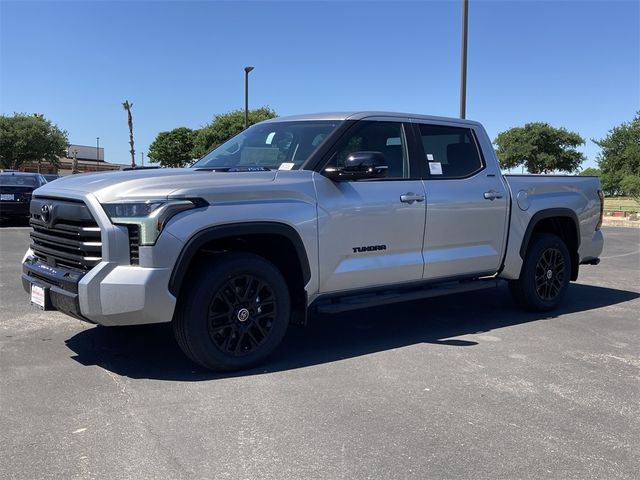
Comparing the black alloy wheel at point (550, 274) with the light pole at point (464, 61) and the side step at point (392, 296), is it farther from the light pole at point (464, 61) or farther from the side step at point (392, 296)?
the light pole at point (464, 61)

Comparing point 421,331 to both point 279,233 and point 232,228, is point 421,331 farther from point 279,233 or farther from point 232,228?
point 232,228

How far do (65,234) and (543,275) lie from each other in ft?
16.0

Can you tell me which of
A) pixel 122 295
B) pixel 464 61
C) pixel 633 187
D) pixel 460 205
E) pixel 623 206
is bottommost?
pixel 623 206

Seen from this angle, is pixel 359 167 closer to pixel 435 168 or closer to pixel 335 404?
pixel 435 168

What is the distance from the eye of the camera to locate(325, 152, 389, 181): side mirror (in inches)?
183

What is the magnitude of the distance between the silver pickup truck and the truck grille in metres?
0.01

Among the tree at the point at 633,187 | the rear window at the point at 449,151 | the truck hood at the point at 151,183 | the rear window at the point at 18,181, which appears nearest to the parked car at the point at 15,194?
the rear window at the point at 18,181

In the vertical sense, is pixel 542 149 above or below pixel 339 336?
above

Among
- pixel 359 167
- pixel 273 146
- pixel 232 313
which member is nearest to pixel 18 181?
pixel 273 146

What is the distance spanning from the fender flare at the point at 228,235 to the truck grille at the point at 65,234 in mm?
538

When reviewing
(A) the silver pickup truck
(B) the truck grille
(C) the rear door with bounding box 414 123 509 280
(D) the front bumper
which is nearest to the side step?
(A) the silver pickup truck

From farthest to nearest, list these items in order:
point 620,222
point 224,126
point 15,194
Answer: point 224,126
point 620,222
point 15,194

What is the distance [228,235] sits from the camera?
13.9 ft

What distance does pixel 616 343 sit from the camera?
5.48m
